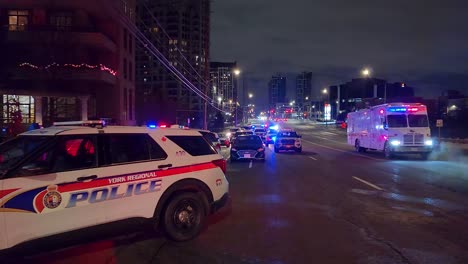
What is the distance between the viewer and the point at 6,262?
5574 millimetres

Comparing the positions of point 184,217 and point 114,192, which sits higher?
point 114,192

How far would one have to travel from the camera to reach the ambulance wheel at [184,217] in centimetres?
701

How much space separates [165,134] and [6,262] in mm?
3012

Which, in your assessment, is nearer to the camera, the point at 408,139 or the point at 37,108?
the point at 408,139

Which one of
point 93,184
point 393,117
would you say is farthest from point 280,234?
point 393,117

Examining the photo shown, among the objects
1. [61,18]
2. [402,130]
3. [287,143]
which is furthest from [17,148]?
[61,18]

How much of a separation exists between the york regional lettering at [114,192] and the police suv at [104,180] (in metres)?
0.01

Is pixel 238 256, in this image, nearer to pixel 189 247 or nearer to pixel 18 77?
pixel 189 247

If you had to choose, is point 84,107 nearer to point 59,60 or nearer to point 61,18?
point 59,60

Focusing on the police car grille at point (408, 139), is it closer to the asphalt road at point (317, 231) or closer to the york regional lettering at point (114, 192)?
the asphalt road at point (317, 231)

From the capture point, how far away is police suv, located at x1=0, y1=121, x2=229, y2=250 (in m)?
5.36

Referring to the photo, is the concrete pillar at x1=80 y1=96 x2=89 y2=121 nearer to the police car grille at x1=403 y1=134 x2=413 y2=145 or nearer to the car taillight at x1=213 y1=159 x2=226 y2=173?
the police car grille at x1=403 y1=134 x2=413 y2=145

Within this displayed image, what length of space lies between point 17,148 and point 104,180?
1.28 meters

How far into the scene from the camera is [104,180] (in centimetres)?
611
